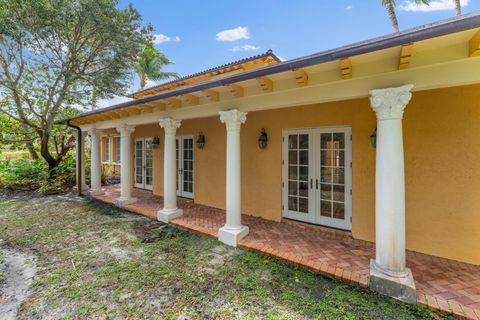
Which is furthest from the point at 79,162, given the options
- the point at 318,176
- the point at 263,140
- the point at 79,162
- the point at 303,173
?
the point at 318,176

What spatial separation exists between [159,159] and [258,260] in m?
6.07

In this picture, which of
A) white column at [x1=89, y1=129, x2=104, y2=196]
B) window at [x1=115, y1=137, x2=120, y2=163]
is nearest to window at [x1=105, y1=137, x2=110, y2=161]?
window at [x1=115, y1=137, x2=120, y2=163]

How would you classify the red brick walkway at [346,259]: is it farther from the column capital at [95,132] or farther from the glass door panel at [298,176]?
the column capital at [95,132]

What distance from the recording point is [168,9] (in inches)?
402

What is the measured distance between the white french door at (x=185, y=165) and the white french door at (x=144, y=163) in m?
1.94

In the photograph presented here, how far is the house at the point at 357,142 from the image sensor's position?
2707 mm

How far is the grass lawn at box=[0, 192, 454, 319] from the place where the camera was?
2645 millimetres

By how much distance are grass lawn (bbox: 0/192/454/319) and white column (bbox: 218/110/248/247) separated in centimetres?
31

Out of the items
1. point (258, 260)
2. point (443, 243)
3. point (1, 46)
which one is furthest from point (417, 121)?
point (1, 46)

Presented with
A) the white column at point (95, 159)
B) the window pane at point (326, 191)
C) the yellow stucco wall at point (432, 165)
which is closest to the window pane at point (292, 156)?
the yellow stucco wall at point (432, 165)

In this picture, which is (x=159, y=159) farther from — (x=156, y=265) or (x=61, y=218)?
(x=156, y=265)

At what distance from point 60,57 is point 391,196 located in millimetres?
12433

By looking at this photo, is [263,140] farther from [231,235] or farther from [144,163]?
[144,163]

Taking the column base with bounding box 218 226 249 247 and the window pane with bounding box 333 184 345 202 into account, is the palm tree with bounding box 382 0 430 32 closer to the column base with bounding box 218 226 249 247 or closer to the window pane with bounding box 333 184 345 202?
the window pane with bounding box 333 184 345 202
